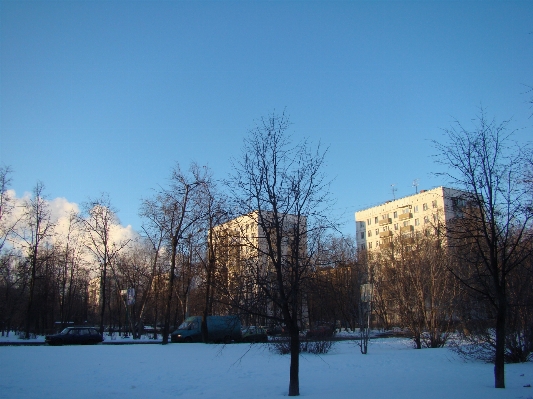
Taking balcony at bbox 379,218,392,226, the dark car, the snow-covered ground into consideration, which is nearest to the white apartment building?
balcony at bbox 379,218,392,226

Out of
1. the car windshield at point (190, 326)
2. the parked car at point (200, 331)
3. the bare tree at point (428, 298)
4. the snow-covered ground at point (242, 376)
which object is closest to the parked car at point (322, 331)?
the snow-covered ground at point (242, 376)

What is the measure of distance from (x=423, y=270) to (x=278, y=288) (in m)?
18.7

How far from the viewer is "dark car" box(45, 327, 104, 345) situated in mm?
30453

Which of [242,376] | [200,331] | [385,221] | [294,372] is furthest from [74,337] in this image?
[385,221]

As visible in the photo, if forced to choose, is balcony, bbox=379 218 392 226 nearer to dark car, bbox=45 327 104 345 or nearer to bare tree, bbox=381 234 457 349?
bare tree, bbox=381 234 457 349

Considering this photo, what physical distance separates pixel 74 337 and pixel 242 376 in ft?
69.2

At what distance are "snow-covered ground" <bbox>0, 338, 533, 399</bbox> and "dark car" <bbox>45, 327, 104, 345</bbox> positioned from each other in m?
10.6

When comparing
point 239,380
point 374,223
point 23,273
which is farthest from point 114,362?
point 374,223

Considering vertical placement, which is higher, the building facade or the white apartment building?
the white apartment building

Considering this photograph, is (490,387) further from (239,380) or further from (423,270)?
(423,270)

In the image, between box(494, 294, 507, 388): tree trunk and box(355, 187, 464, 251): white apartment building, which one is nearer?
box(494, 294, 507, 388): tree trunk

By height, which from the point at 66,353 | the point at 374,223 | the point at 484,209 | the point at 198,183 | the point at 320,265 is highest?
the point at 374,223

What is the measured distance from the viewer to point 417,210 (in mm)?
84000

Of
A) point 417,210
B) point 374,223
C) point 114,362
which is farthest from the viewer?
point 374,223
